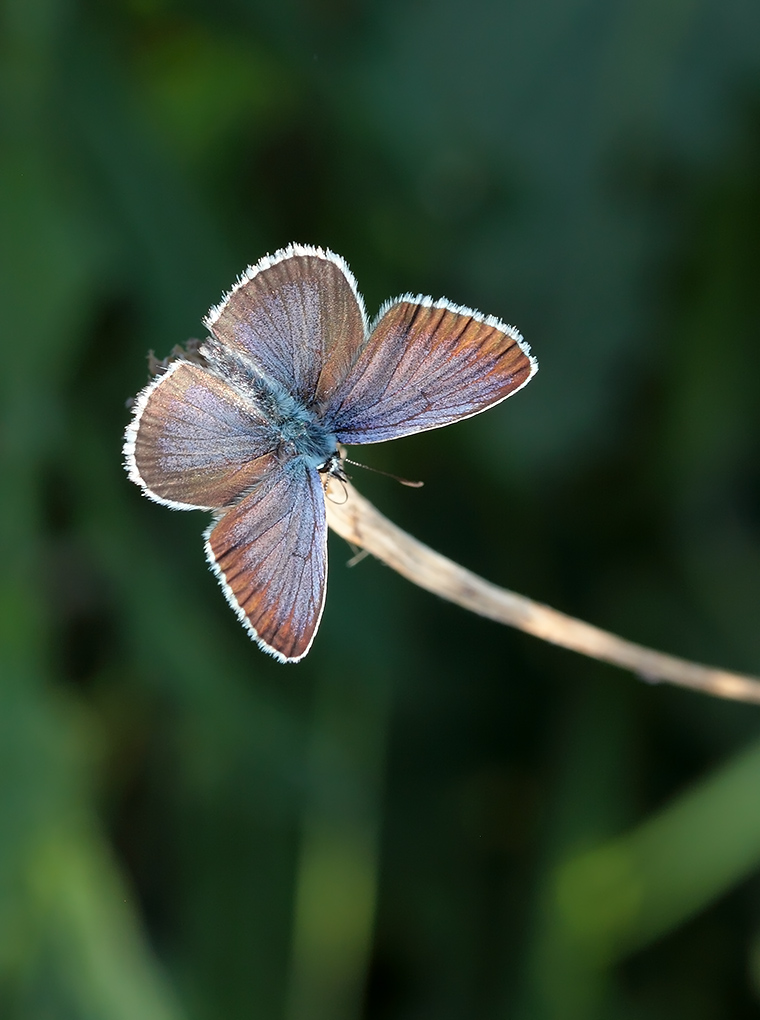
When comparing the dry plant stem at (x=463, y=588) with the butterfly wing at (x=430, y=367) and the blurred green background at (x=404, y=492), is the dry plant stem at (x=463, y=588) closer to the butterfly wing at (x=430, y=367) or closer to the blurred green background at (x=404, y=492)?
the butterfly wing at (x=430, y=367)

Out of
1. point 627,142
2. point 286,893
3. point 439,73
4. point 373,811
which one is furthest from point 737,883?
point 439,73

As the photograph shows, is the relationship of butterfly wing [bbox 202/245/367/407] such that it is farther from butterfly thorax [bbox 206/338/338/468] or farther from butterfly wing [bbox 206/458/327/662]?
butterfly wing [bbox 206/458/327/662]

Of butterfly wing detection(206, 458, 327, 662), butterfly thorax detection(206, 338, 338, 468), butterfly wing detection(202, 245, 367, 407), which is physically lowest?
butterfly wing detection(206, 458, 327, 662)

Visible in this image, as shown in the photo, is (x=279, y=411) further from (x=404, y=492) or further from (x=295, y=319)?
(x=404, y=492)

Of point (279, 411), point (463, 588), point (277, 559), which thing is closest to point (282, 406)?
point (279, 411)

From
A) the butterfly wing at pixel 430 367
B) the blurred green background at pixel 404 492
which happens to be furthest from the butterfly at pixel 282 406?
the blurred green background at pixel 404 492

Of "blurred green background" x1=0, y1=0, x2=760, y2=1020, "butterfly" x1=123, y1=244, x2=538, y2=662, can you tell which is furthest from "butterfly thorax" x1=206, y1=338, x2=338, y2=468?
"blurred green background" x1=0, y1=0, x2=760, y2=1020

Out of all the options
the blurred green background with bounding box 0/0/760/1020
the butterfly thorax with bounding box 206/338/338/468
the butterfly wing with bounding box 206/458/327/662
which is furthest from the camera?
the blurred green background with bounding box 0/0/760/1020

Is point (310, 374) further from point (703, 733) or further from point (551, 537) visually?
point (703, 733)
